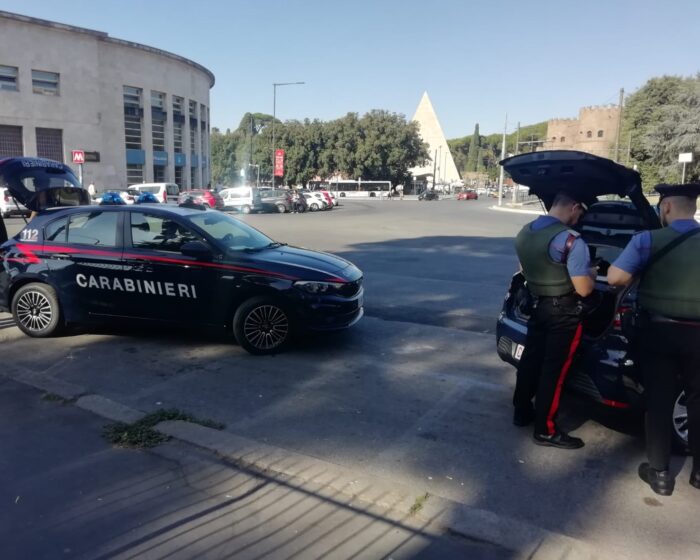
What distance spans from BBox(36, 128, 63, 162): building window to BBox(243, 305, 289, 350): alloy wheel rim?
4400 cm

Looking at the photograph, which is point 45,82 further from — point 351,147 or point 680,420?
point 680,420

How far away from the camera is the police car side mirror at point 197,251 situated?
5641 millimetres

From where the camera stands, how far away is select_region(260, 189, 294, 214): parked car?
1331 inches

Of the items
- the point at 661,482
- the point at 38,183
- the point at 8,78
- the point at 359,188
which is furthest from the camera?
the point at 359,188

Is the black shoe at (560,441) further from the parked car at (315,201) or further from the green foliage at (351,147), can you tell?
the green foliage at (351,147)

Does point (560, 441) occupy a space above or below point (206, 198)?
below

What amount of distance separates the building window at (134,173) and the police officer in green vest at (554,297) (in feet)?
166

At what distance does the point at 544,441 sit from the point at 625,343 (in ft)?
2.83

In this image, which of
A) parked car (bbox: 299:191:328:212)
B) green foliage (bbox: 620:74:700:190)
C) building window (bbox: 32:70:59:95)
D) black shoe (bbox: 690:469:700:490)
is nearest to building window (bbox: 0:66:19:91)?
building window (bbox: 32:70:59:95)

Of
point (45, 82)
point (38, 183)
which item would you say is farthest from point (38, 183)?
point (45, 82)

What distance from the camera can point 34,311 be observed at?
20.5 ft

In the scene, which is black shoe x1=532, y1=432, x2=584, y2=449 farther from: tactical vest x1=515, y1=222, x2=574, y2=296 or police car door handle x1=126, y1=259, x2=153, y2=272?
police car door handle x1=126, y1=259, x2=153, y2=272

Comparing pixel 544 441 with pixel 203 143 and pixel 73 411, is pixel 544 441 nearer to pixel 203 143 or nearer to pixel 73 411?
pixel 73 411

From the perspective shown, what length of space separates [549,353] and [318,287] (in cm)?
259
